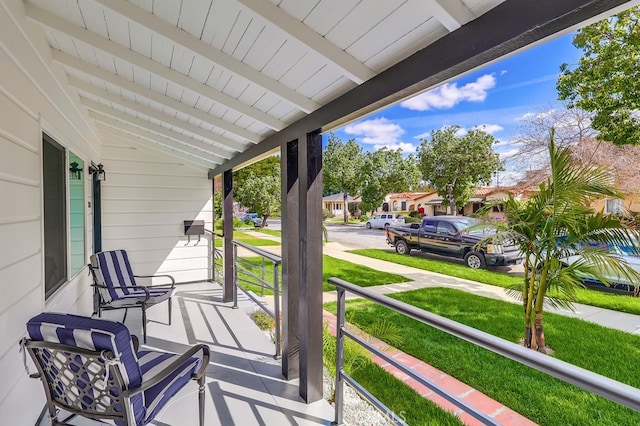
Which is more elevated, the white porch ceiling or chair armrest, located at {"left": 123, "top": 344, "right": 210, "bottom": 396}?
the white porch ceiling

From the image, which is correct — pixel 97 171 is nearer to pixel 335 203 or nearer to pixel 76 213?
pixel 76 213

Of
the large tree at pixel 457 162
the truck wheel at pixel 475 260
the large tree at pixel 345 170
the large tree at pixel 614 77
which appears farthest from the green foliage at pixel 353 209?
the large tree at pixel 614 77

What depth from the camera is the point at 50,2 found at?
170 cm

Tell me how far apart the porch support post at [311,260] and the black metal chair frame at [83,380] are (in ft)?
3.10

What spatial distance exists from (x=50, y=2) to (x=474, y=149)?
18.3 meters

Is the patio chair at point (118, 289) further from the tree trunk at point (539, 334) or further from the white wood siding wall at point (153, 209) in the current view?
the tree trunk at point (539, 334)

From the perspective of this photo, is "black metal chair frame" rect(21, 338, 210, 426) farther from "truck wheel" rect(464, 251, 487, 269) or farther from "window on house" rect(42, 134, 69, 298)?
"truck wheel" rect(464, 251, 487, 269)

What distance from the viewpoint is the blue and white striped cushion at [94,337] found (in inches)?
58.2

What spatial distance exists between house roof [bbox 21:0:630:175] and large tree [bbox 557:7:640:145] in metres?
5.75

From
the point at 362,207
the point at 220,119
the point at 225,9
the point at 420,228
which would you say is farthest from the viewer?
the point at 362,207

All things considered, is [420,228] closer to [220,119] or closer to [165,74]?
[220,119]

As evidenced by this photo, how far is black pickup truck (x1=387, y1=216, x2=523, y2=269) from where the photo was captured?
28.7 feet

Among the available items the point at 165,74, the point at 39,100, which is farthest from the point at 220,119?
the point at 39,100

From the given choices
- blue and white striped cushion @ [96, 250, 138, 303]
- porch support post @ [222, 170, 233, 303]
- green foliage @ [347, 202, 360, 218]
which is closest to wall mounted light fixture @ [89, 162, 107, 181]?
blue and white striped cushion @ [96, 250, 138, 303]
